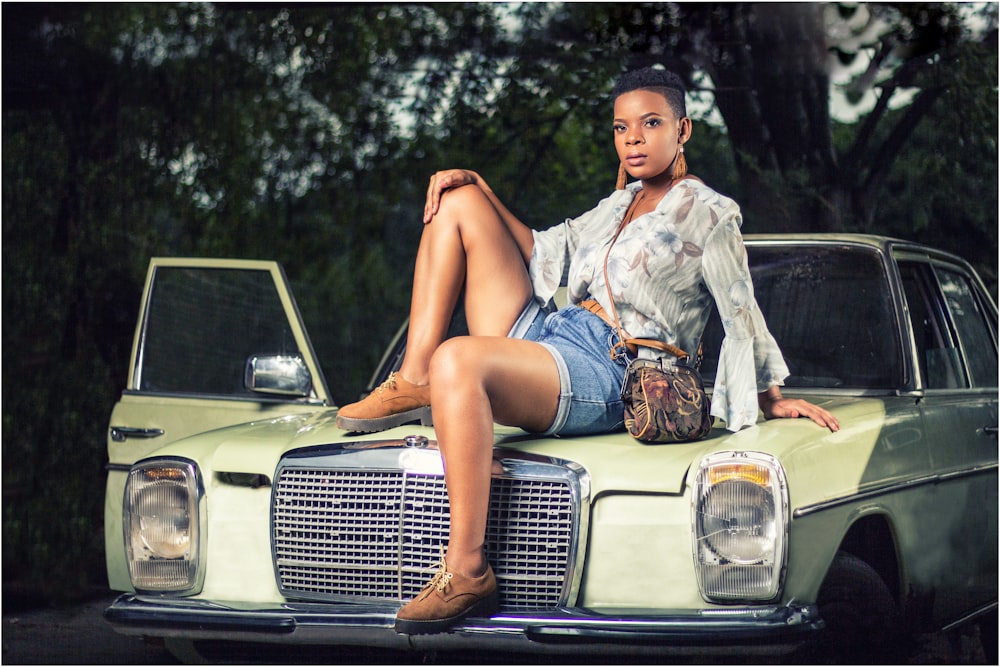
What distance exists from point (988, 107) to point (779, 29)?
3.80 ft

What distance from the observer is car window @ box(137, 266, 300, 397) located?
4859 millimetres

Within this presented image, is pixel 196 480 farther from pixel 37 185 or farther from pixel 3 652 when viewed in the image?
pixel 37 185

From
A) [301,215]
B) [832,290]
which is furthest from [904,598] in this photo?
[301,215]

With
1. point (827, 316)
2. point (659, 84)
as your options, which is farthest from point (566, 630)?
point (827, 316)

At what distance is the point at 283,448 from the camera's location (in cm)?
344

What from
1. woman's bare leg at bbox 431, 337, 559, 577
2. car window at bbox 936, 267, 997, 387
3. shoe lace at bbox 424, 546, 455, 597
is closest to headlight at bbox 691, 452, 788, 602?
Result: woman's bare leg at bbox 431, 337, 559, 577

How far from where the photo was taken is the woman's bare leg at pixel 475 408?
10.0 ft

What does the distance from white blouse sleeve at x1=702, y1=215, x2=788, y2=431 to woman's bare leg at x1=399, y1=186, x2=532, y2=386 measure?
58 centimetres

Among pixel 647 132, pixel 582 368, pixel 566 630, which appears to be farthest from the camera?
pixel 647 132

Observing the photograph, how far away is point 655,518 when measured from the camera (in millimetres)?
3074

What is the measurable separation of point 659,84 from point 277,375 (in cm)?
156

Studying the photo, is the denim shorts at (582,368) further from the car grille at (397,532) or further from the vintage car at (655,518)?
the car grille at (397,532)

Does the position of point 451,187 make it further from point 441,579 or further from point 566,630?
point 566,630

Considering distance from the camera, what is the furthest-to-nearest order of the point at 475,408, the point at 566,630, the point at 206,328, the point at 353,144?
the point at 353,144 → the point at 206,328 → the point at 475,408 → the point at 566,630
